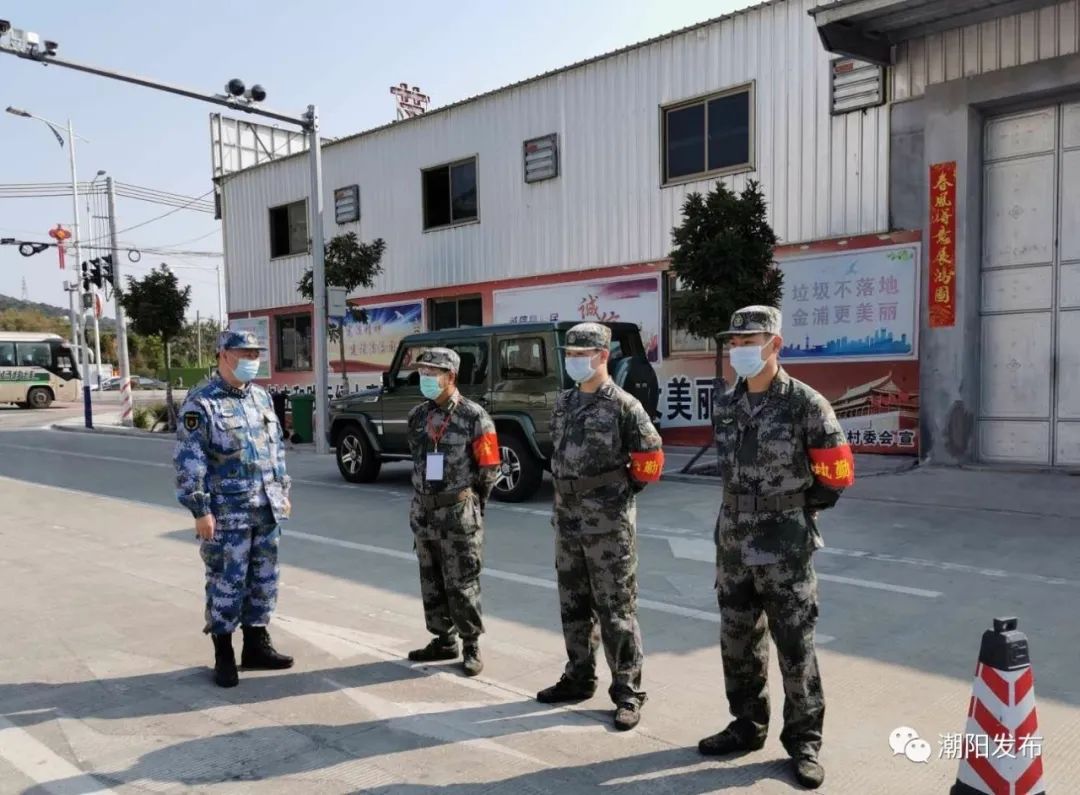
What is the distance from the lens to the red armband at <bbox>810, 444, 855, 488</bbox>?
3.31 m

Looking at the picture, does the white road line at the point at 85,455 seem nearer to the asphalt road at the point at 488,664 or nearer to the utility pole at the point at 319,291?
the utility pole at the point at 319,291

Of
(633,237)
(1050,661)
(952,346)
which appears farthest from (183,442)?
(633,237)

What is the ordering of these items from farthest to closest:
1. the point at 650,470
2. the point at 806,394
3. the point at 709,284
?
the point at 709,284
the point at 650,470
the point at 806,394

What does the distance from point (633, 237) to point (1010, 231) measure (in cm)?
610

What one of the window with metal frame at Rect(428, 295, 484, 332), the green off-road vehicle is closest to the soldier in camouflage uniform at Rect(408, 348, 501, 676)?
the green off-road vehicle

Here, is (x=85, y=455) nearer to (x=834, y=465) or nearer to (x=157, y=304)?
(x=157, y=304)

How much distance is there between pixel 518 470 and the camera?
9.96 m

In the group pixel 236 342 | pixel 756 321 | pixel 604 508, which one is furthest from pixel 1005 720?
pixel 236 342

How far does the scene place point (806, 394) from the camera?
3.42m

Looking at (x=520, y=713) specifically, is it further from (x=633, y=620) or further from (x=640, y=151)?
(x=640, y=151)

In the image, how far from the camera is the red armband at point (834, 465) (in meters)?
3.31

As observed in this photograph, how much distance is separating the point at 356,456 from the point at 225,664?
752 cm

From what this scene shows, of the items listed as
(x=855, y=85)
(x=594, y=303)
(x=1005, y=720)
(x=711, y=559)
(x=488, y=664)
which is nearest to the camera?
(x=1005, y=720)

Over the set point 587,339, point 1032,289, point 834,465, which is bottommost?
point 834,465
